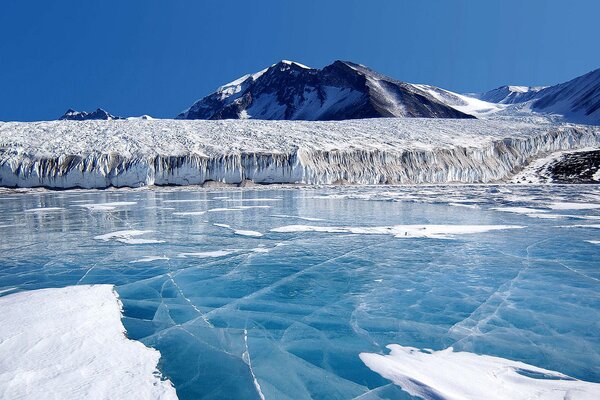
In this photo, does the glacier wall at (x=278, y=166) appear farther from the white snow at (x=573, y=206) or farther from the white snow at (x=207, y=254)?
the white snow at (x=207, y=254)

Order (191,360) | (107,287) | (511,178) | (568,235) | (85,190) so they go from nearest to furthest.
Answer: (191,360), (107,287), (568,235), (85,190), (511,178)

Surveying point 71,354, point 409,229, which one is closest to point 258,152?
point 409,229

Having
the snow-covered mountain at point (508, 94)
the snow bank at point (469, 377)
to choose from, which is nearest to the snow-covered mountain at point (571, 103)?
the snow-covered mountain at point (508, 94)

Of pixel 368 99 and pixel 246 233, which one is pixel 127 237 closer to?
pixel 246 233

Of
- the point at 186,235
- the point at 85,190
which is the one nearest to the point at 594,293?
the point at 186,235

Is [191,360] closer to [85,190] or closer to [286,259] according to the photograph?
[286,259]

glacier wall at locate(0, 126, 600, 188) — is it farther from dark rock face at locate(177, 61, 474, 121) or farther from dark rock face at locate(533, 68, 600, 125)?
dark rock face at locate(533, 68, 600, 125)

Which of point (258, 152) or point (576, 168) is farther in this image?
point (576, 168)
